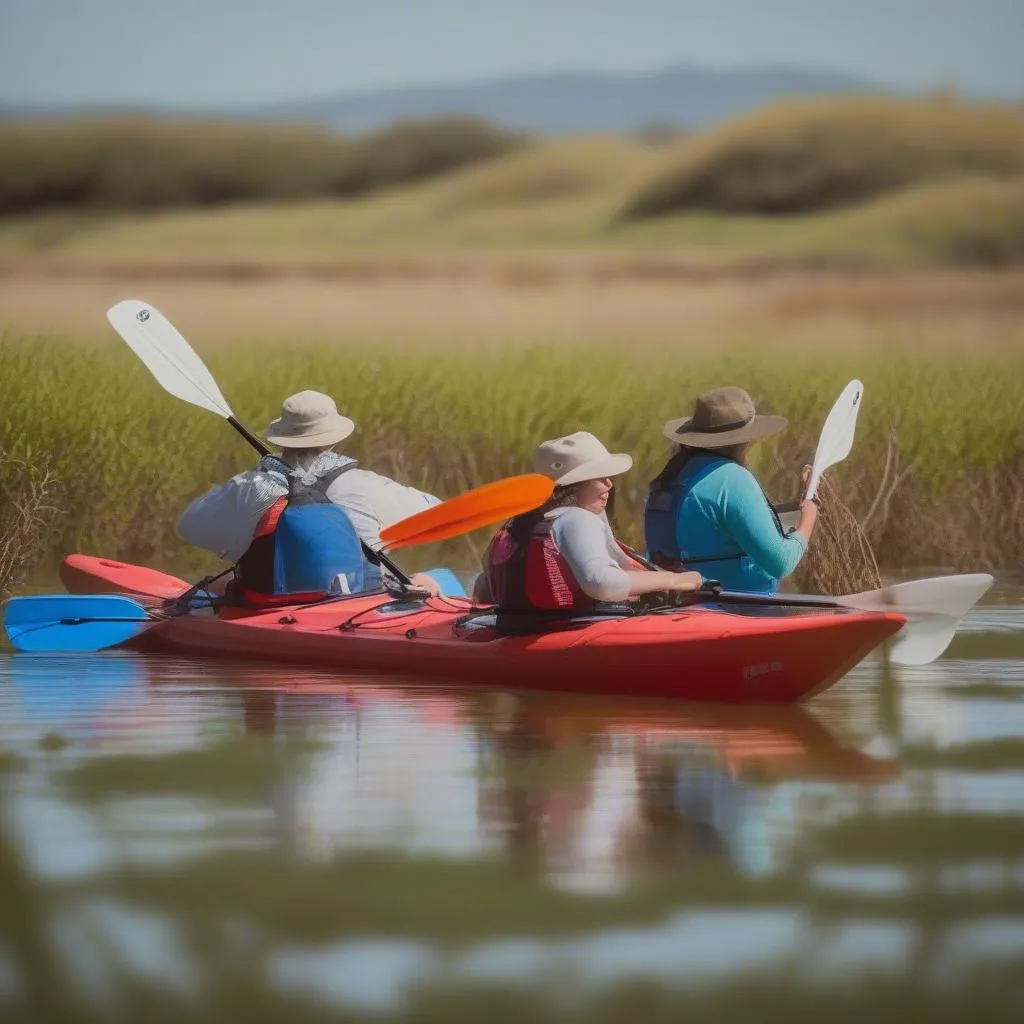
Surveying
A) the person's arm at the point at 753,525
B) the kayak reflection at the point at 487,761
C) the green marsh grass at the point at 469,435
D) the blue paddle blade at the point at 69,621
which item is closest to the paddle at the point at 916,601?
the person's arm at the point at 753,525

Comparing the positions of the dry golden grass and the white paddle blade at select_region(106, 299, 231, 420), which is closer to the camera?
the white paddle blade at select_region(106, 299, 231, 420)

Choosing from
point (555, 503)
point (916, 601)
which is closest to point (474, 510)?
point (555, 503)

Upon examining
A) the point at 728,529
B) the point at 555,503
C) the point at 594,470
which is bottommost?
the point at 728,529

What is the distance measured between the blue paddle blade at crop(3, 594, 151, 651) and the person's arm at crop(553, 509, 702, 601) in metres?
2.40

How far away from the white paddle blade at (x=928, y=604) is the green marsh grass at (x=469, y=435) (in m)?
3.14

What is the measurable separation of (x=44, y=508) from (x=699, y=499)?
3.50 metres

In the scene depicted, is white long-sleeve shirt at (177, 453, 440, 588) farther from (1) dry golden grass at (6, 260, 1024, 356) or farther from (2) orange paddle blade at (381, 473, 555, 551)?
(1) dry golden grass at (6, 260, 1024, 356)

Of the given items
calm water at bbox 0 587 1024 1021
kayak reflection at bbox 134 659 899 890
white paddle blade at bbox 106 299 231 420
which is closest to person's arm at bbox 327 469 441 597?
kayak reflection at bbox 134 659 899 890

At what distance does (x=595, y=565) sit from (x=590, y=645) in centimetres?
42

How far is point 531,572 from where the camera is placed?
816 centimetres

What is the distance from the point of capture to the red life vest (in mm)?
8047

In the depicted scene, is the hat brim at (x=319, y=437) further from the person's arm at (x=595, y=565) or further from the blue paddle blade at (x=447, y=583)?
the person's arm at (x=595, y=565)

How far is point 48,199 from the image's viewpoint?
5316cm

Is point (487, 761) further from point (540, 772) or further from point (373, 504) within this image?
point (373, 504)
